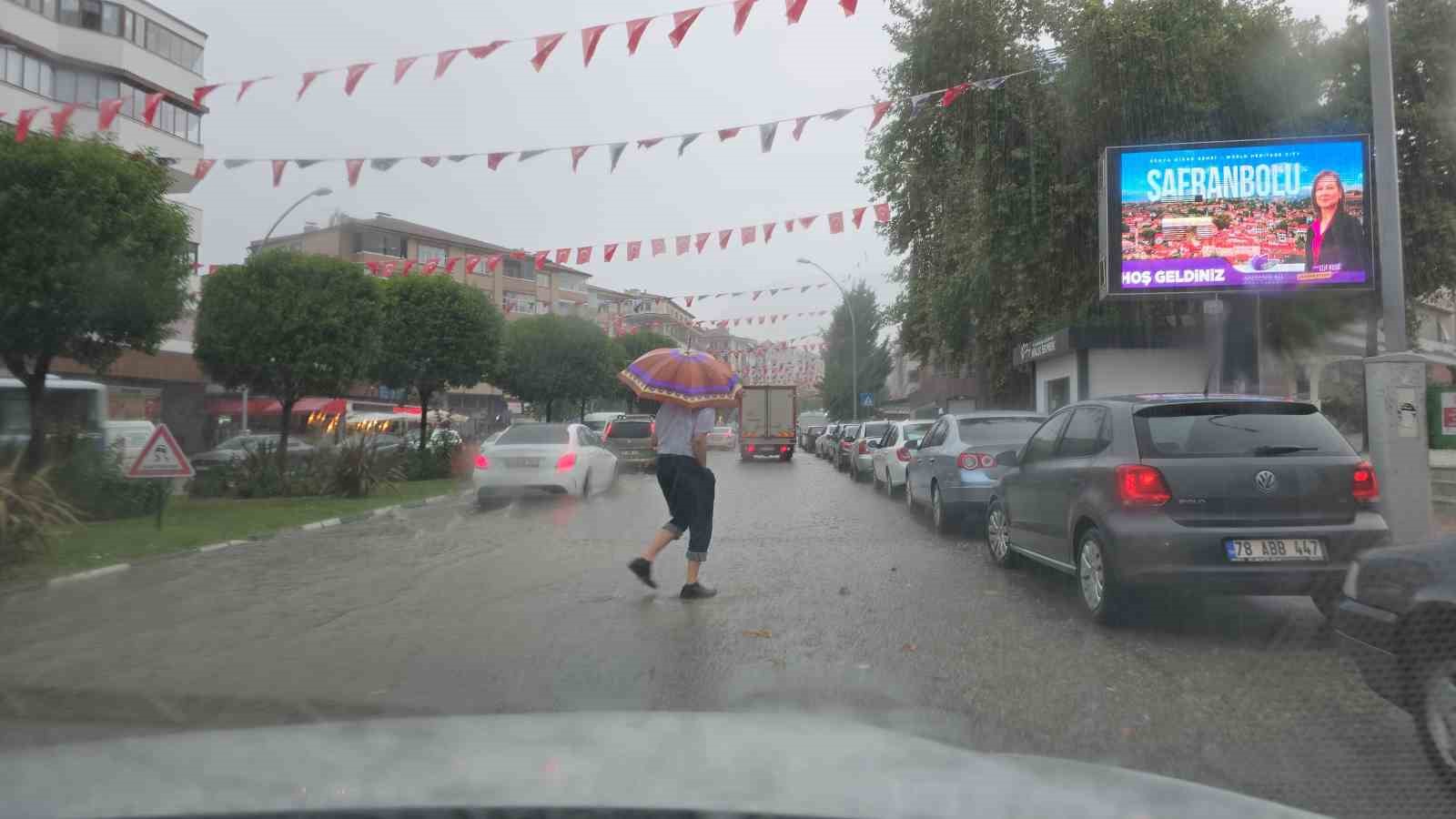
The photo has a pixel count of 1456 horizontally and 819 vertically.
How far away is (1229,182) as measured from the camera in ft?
54.4

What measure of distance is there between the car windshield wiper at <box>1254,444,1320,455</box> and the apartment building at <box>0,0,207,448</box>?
28.2 meters

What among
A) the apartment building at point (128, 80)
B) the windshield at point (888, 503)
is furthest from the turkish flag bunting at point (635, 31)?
the apartment building at point (128, 80)

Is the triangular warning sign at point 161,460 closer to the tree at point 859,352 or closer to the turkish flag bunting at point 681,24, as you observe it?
the turkish flag bunting at point 681,24

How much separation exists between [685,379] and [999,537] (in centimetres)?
367

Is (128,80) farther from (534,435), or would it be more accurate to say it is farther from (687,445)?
(687,445)

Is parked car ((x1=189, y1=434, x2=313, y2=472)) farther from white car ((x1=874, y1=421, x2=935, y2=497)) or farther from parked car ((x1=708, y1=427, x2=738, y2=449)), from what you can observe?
parked car ((x1=708, y1=427, x2=738, y2=449))

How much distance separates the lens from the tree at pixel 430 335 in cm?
2606

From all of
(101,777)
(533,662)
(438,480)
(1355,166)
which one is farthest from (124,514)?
(1355,166)

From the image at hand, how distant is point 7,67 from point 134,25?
5518mm

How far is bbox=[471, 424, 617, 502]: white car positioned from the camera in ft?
56.2

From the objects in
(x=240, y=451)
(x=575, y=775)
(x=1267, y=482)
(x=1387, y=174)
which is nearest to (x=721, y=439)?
(x=240, y=451)

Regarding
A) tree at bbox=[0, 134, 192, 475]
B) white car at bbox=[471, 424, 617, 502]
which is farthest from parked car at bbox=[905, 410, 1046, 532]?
tree at bbox=[0, 134, 192, 475]

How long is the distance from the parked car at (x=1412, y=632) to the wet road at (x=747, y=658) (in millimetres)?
254

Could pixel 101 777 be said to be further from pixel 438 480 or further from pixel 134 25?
pixel 134 25
